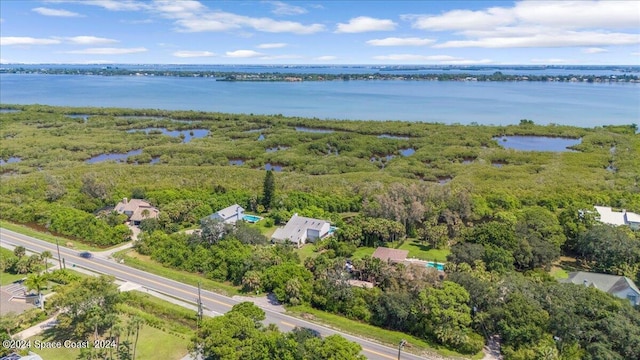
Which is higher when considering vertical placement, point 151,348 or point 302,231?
point 302,231

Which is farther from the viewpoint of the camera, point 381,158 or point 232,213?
point 381,158

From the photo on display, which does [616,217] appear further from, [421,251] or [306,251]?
[306,251]

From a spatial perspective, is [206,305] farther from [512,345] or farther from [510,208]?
[510,208]

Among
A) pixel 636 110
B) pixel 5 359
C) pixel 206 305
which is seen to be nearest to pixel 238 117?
pixel 206 305

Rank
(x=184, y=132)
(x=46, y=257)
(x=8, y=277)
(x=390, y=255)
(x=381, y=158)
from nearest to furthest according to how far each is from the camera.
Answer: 1. (x=8, y=277)
2. (x=46, y=257)
3. (x=390, y=255)
4. (x=381, y=158)
5. (x=184, y=132)

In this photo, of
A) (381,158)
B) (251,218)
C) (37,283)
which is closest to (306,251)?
(251,218)

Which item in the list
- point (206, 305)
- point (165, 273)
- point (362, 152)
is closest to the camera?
point (206, 305)

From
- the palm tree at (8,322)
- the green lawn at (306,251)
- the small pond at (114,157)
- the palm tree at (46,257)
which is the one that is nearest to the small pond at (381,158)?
the green lawn at (306,251)
